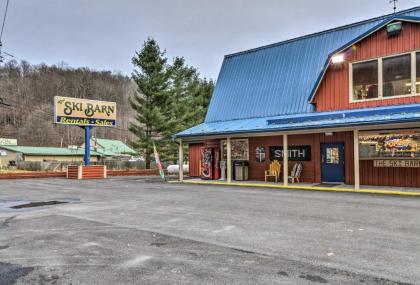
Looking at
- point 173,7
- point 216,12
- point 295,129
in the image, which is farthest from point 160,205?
point 216,12

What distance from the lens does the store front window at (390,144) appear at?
1400cm

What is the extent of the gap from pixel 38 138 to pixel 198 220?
9076 cm

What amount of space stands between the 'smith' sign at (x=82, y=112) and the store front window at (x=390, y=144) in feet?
64.2

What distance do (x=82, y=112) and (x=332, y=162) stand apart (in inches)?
732

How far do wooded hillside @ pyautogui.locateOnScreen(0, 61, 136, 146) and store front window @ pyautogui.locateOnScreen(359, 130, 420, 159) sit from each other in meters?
72.4

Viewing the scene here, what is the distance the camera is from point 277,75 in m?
20.3

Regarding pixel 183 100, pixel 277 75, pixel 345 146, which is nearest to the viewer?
pixel 345 146

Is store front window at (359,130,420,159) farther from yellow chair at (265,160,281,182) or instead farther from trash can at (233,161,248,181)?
trash can at (233,161,248,181)

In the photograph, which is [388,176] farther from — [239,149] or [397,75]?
[239,149]

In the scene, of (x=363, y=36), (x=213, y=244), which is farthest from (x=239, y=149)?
(x=213, y=244)

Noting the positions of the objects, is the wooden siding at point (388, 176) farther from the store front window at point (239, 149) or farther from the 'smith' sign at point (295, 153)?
the store front window at point (239, 149)

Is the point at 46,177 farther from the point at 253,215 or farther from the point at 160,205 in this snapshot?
the point at 253,215

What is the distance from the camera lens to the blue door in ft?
53.2

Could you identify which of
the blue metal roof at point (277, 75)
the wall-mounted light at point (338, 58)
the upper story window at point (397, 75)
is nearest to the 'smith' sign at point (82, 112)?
the blue metal roof at point (277, 75)
